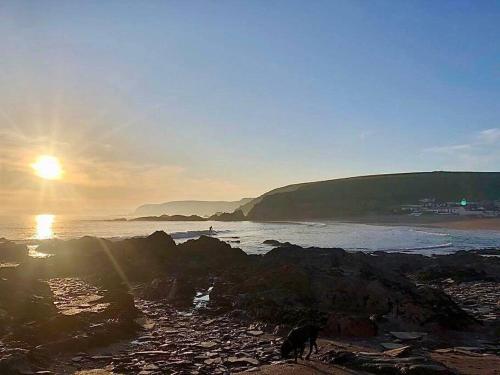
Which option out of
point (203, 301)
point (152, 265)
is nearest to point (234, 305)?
point (203, 301)

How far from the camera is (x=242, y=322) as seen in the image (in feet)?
47.5

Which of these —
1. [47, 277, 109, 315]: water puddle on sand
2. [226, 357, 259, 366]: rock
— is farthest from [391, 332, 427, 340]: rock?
[47, 277, 109, 315]: water puddle on sand

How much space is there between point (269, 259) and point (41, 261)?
14.0 m

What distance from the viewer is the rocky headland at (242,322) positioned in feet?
32.0

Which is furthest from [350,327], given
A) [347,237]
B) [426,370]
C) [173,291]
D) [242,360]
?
[347,237]

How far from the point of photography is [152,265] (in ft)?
87.2

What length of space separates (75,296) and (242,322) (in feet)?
26.3

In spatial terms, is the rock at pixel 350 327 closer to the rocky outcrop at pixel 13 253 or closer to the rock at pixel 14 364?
the rock at pixel 14 364

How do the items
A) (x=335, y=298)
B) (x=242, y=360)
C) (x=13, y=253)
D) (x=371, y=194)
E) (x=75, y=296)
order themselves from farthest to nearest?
1. (x=371, y=194)
2. (x=13, y=253)
3. (x=75, y=296)
4. (x=335, y=298)
5. (x=242, y=360)

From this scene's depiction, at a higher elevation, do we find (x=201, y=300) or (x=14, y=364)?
(x=14, y=364)

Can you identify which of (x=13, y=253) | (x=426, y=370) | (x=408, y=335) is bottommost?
(x=408, y=335)

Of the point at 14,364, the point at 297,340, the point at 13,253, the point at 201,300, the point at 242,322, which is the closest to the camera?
the point at 14,364

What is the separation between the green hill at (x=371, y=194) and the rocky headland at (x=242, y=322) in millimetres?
123627

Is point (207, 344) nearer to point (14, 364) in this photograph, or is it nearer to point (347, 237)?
point (14, 364)
